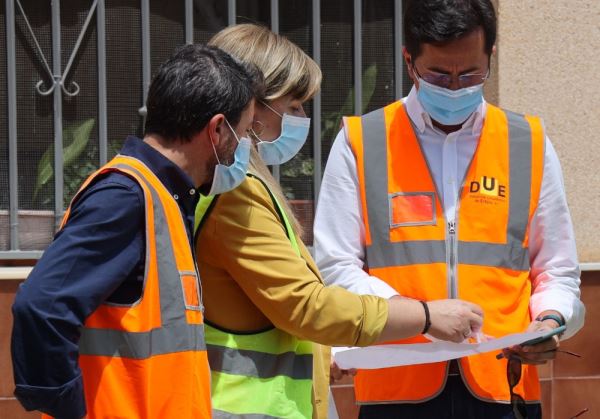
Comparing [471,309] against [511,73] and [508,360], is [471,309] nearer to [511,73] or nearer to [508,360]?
[508,360]

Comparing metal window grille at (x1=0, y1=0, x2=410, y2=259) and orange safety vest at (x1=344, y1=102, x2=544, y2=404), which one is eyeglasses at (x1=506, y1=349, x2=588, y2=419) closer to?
orange safety vest at (x1=344, y1=102, x2=544, y2=404)

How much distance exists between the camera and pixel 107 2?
5.00 metres

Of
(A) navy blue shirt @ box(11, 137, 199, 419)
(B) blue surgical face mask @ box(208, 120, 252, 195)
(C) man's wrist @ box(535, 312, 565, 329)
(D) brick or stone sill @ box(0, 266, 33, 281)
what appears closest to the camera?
(A) navy blue shirt @ box(11, 137, 199, 419)

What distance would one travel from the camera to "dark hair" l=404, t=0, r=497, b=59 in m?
2.91

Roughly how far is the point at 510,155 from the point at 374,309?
2.38 ft

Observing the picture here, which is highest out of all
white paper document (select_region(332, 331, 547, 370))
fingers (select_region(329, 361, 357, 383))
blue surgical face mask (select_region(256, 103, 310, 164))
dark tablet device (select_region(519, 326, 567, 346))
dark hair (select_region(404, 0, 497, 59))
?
dark hair (select_region(404, 0, 497, 59))

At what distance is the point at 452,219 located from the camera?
9.53ft

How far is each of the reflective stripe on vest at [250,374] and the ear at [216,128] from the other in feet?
0.56

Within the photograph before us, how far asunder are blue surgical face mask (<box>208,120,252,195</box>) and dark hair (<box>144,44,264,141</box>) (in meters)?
0.06

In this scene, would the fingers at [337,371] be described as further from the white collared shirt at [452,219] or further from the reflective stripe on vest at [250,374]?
the reflective stripe on vest at [250,374]

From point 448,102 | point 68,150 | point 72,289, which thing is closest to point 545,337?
point 448,102

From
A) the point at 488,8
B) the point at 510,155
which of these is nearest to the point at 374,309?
the point at 510,155


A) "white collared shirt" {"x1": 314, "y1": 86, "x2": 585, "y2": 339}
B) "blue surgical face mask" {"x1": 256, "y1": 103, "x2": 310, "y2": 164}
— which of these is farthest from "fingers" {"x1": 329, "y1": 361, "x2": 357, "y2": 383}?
"blue surgical face mask" {"x1": 256, "y1": 103, "x2": 310, "y2": 164}

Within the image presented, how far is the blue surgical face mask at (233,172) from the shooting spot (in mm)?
2375
